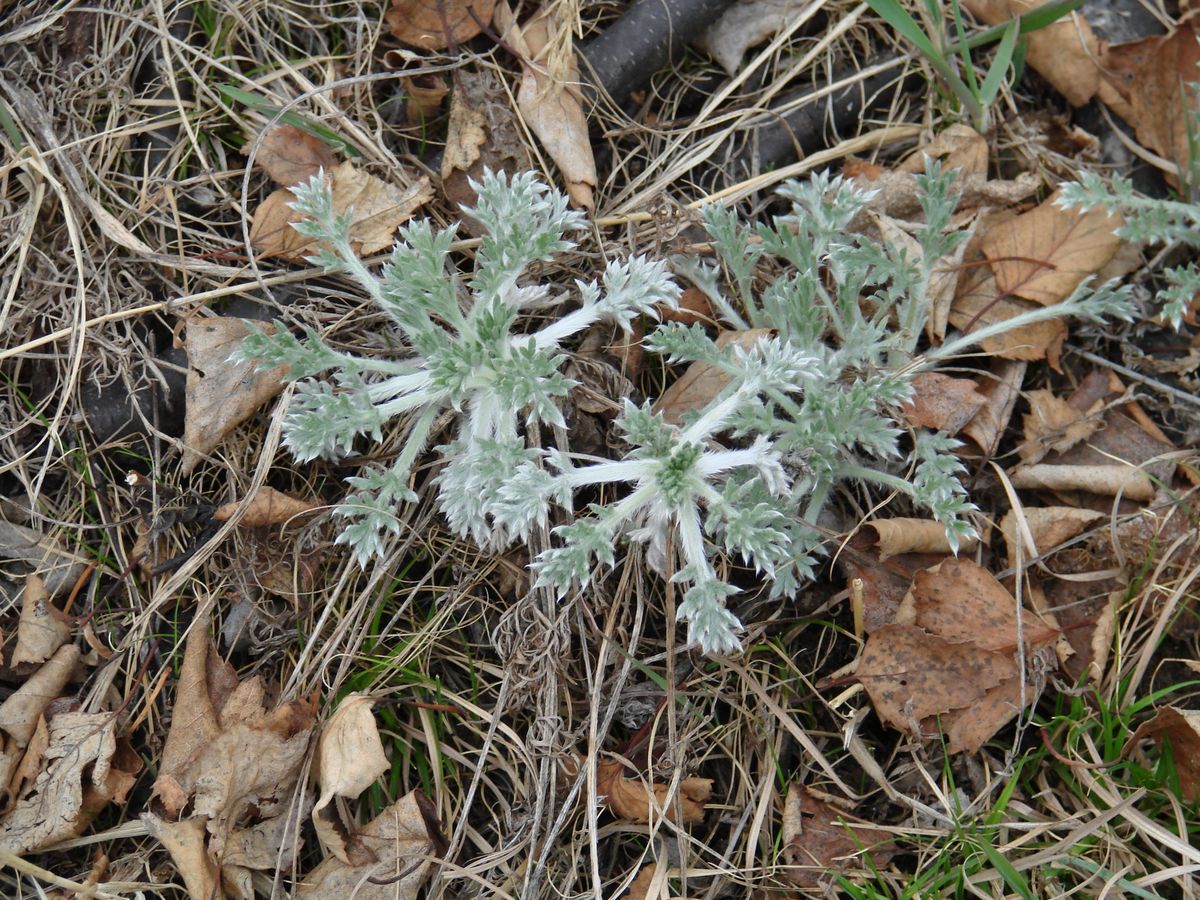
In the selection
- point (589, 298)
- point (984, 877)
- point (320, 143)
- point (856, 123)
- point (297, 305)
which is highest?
point (320, 143)

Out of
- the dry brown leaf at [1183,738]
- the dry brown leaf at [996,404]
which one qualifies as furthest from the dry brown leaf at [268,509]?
the dry brown leaf at [1183,738]

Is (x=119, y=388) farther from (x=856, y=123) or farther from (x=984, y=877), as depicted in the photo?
(x=984, y=877)

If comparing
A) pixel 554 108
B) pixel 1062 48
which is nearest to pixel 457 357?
pixel 554 108

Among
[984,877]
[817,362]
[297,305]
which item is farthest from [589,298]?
[984,877]

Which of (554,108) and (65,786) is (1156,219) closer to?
(554,108)

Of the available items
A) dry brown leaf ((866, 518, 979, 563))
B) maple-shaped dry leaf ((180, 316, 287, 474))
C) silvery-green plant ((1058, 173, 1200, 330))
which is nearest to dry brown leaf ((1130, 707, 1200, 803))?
dry brown leaf ((866, 518, 979, 563))
